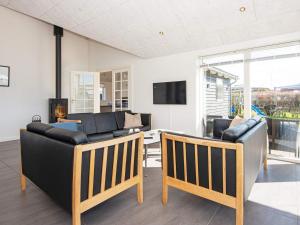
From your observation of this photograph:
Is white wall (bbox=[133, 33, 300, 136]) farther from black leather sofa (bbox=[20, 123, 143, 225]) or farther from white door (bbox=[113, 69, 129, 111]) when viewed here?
black leather sofa (bbox=[20, 123, 143, 225])

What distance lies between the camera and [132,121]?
15.9 ft

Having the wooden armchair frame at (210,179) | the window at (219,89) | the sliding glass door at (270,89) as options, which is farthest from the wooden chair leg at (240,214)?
the window at (219,89)

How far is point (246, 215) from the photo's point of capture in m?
1.82

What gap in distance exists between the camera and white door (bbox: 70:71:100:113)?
6.17 meters

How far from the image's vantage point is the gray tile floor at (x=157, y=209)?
5.70 feet

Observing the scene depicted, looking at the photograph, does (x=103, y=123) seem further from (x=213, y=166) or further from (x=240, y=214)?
(x=240, y=214)

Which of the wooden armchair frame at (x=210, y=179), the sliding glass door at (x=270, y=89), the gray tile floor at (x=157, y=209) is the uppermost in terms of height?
the sliding glass door at (x=270, y=89)

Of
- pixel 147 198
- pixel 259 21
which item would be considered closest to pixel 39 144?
pixel 147 198

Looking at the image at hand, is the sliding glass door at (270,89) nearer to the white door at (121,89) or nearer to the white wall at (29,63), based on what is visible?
the white door at (121,89)

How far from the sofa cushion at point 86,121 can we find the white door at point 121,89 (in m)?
1.90

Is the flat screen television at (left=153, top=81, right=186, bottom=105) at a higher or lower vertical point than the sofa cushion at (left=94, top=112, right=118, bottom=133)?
higher

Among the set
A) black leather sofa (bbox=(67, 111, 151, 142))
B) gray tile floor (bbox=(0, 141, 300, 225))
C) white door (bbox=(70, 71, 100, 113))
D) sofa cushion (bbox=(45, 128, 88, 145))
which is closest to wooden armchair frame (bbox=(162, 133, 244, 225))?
gray tile floor (bbox=(0, 141, 300, 225))

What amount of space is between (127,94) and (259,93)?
3638 mm

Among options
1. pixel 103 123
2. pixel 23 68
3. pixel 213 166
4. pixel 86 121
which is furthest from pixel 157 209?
pixel 23 68
